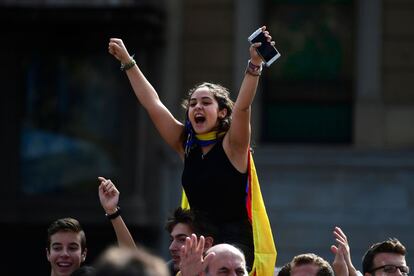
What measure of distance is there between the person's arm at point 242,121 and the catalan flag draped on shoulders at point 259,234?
13 cm

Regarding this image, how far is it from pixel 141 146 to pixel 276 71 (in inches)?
71.0

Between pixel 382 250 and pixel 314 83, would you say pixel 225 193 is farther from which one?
pixel 314 83

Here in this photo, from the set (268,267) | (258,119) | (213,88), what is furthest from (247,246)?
(258,119)

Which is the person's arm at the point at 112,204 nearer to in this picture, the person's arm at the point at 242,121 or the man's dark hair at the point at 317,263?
the person's arm at the point at 242,121

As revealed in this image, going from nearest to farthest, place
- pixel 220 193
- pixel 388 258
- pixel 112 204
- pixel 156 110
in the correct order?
pixel 220 193
pixel 112 204
pixel 156 110
pixel 388 258

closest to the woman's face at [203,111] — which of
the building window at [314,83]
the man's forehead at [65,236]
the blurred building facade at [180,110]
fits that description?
the man's forehead at [65,236]

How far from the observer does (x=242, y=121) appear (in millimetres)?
7594

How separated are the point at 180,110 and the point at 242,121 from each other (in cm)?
883

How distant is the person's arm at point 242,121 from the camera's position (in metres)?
7.55

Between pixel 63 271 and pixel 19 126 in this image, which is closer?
pixel 63 271

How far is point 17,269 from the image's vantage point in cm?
1705

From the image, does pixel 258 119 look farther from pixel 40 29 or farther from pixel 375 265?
pixel 375 265

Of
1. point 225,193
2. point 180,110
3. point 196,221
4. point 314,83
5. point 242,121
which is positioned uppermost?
point 314,83

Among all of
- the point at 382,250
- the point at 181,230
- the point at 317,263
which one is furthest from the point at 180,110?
the point at 317,263
